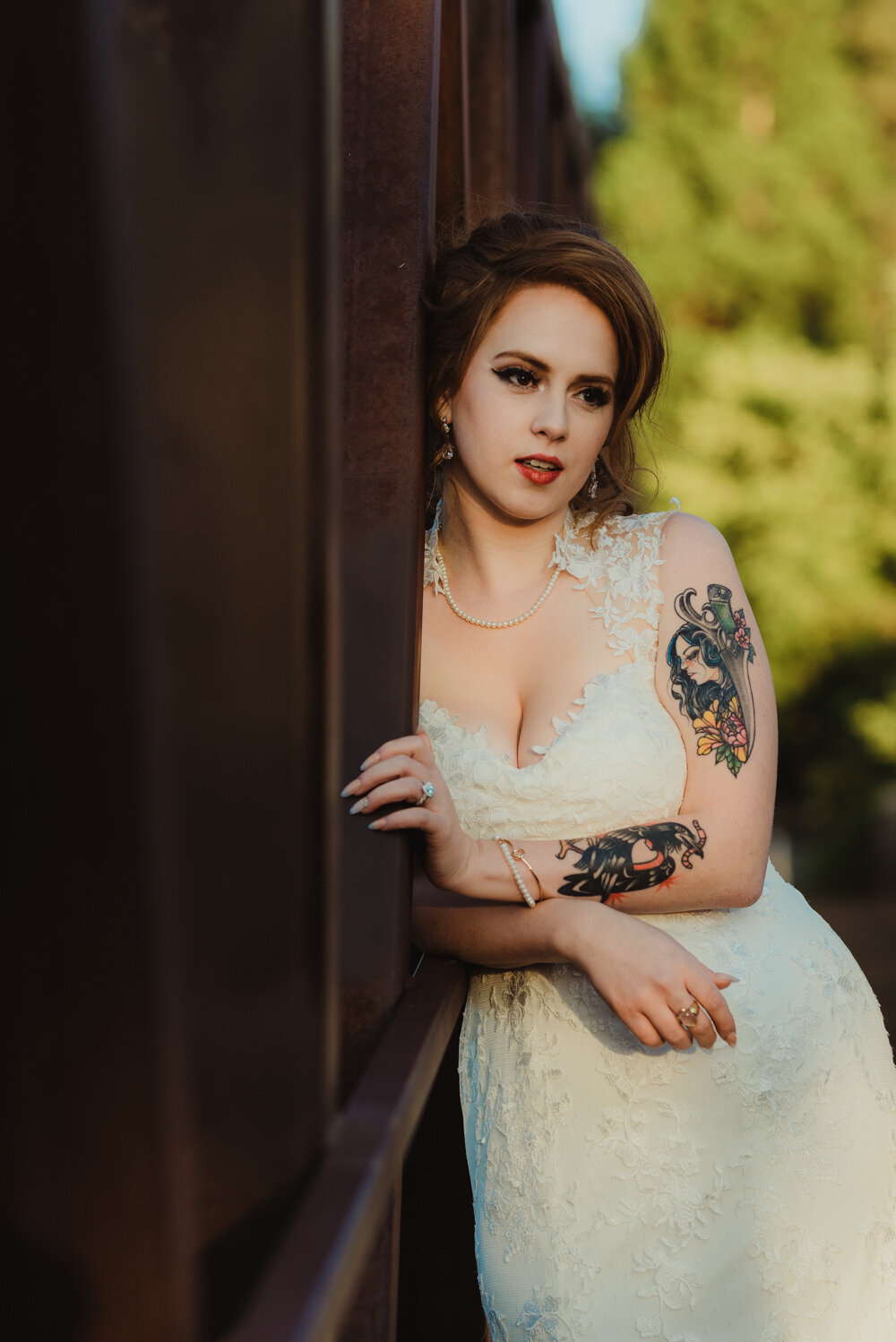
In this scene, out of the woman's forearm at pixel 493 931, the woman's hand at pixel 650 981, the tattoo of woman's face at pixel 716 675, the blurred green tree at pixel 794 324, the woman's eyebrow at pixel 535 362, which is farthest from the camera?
the blurred green tree at pixel 794 324

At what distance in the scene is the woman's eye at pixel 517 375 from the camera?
1.87 meters

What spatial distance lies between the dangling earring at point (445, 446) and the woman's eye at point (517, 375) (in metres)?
0.13

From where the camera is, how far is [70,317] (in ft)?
1.30

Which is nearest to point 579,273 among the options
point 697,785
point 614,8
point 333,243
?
point 697,785

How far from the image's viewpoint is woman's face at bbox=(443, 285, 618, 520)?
1.85 meters

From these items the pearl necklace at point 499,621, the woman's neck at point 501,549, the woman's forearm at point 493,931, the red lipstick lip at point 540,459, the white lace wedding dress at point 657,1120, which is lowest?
the white lace wedding dress at point 657,1120

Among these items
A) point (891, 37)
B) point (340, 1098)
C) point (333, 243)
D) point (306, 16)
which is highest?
point (891, 37)

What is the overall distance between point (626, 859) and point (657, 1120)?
0.36 metres

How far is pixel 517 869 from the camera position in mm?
1637

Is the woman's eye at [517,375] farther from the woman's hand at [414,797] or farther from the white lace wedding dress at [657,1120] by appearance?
the woman's hand at [414,797]

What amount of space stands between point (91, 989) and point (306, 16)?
20.5 inches

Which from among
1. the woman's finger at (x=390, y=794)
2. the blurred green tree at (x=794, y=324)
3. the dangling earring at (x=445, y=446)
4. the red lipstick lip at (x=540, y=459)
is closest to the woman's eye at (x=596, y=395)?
the red lipstick lip at (x=540, y=459)

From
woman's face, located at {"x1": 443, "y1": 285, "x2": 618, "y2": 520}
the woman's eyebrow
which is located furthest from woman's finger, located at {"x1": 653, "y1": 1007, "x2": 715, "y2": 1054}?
the woman's eyebrow

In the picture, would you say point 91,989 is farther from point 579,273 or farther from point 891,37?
point 891,37
